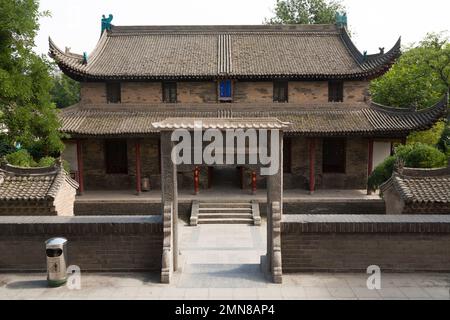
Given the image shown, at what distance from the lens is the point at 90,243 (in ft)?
26.7

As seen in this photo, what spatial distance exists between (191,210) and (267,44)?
10226mm

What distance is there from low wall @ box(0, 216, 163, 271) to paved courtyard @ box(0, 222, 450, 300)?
249 millimetres

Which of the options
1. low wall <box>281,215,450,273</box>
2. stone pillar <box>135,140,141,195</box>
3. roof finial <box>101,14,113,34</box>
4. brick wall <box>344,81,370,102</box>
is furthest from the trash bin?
low wall <box>281,215,450,273</box>

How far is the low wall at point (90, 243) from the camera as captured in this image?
8.05 meters

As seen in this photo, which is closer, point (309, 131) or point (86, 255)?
point (86, 255)

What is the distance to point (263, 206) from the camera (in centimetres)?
1545

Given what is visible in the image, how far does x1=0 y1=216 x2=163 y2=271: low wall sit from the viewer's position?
26.4ft

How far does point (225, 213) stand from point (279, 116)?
570 centimetres

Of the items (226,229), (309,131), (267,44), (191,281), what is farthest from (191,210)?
(267,44)

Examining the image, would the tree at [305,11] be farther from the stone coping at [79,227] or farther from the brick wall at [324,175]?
the stone coping at [79,227]

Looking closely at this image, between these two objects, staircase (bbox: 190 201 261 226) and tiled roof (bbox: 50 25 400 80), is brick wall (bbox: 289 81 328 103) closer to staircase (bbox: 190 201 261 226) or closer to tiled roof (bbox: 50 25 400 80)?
tiled roof (bbox: 50 25 400 80)

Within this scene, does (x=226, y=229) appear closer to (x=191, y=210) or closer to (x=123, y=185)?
(x=191, y=210)

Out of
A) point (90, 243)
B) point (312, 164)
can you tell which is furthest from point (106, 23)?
point (90, 243)

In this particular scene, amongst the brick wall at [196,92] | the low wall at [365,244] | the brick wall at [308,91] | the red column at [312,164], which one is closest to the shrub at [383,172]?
the red column at [312,164]
